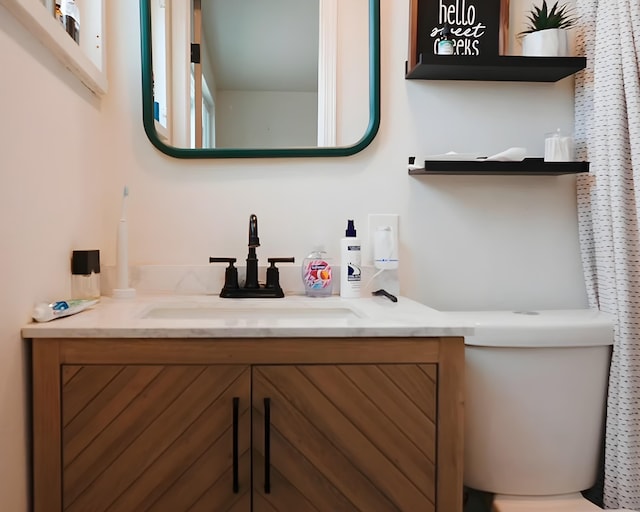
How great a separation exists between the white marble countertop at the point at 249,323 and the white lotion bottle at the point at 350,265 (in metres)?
0.10

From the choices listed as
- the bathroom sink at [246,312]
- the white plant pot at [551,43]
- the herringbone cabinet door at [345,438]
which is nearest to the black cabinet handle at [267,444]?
the herringbone cabinet door at [345,438]

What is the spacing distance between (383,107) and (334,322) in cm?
75

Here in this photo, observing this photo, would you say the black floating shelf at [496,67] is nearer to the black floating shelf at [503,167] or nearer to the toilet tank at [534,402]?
the black floating shelf at [503,167]

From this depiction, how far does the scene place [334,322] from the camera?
3.39ft

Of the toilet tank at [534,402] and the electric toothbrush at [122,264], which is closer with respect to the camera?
the toilet tank at [534,402]

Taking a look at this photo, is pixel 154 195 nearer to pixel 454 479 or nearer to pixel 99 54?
pixel 99 54

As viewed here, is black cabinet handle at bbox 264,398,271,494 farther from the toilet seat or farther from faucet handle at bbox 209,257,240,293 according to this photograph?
the toilet seat

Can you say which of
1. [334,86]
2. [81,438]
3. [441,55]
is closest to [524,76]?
[441,55]

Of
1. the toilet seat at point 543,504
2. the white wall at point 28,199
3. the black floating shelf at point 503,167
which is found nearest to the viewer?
the white wall at point 28,199

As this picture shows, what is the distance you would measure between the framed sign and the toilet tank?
80 cm

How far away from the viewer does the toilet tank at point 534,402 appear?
1235 mm

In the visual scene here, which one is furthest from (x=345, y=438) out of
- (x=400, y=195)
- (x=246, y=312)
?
(x=400, y=195)

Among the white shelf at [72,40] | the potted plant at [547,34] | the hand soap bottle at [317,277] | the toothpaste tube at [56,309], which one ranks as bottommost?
the toothpaste tube at [56,309]

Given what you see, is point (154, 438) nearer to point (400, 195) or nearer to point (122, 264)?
point (122, 264)
